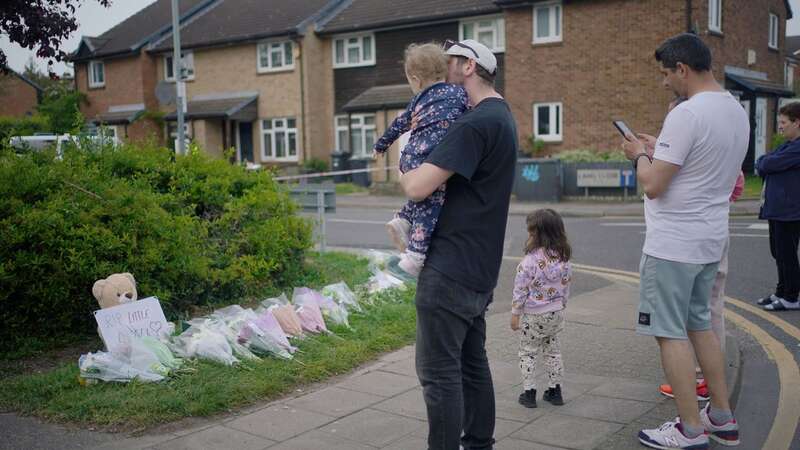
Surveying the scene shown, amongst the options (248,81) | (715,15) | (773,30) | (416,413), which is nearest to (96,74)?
(248,81)

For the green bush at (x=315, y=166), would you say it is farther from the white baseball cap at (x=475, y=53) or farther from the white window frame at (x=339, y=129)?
the white baseball cap at (x=475, y=53)

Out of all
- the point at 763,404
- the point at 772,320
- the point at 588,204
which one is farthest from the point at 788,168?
the point at 588,204

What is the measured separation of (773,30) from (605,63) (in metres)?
10.2

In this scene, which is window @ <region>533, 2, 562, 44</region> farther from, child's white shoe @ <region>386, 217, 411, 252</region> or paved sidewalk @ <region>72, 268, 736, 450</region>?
child's white shoe @ <region>386, 217, 411, 252</region>

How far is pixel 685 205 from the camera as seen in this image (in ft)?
12.9

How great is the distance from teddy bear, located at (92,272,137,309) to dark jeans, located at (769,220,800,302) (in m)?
5.94

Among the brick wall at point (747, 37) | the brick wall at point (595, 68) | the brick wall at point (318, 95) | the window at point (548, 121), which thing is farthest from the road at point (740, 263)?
the brick wall at point (318, 95)

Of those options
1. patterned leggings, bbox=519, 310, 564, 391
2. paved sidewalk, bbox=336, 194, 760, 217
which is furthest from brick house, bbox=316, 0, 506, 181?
patterned leggings, bbox=519, 310, 564, 391

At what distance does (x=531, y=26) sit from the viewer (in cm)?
2547

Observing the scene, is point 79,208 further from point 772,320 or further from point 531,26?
point 531,26

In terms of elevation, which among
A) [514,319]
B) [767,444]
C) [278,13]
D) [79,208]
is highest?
[278,13]

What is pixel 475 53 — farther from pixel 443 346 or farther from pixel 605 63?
pixel 605 63

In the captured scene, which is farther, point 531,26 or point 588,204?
point 531,26

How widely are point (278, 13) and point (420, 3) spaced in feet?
25.5
